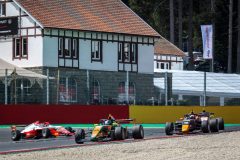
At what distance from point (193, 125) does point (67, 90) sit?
1174cm

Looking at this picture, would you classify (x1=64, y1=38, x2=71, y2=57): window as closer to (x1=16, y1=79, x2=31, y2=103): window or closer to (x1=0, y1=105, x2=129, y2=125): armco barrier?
(x1=16, y1=79, x2=31, y2=103): window

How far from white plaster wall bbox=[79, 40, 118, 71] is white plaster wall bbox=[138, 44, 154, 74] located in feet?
7.87

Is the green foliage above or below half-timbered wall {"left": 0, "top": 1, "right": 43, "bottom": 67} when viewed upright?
above

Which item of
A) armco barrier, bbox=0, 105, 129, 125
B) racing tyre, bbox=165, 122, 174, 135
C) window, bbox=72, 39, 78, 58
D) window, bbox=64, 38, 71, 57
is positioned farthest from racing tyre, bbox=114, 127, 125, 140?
window, bbox=72, 39, 78, 58

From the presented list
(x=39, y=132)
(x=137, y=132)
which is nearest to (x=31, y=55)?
(x=39, y=132)

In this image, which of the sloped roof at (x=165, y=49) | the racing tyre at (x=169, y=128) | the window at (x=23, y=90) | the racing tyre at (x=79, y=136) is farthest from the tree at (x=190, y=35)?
the racing tyre at (x=79, y=136)

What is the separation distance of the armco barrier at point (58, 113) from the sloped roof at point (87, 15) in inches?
512

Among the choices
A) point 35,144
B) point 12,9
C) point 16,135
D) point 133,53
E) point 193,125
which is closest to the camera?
point 35,144

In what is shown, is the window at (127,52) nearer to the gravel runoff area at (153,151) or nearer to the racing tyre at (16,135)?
the racing tyre at (16,135)

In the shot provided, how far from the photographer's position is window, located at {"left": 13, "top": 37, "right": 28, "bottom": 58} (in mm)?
54000

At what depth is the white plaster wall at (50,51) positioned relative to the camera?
5272cm

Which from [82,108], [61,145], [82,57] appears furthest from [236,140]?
[82,57]

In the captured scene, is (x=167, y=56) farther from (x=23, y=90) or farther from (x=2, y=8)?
(x=23, y=90)

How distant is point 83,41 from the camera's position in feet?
182
